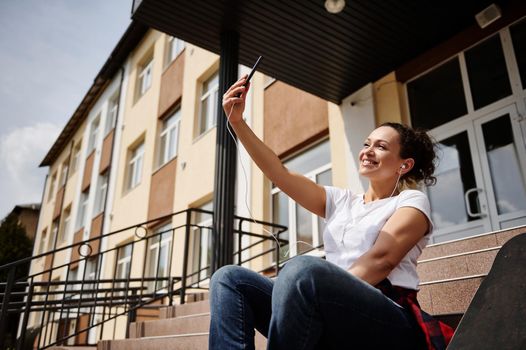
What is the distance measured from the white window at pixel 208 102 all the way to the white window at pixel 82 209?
25.4 ft

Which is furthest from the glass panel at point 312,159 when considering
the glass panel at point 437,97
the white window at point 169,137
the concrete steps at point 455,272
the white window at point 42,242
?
the white window at point 42,242

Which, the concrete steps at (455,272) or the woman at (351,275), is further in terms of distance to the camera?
the concrete steps at (455,272)

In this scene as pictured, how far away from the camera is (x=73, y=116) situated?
759 inches

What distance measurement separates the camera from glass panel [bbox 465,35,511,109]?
5.48 metres

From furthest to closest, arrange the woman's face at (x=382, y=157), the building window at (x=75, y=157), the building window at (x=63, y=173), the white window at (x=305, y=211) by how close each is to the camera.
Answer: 1. the building window at (x=63, y=173)
2. the building window at (x=75, y=157)
3. the white window at (x=305, y=211)
4. the woman's face at (x=382, y=157)

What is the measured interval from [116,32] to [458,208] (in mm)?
12655

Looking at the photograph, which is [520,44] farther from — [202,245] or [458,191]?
[202,245]

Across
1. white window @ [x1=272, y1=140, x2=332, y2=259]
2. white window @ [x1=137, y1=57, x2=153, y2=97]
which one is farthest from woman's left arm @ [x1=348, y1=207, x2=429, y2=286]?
white window @ [x1=137, y1=57, x2=153, y2=97]

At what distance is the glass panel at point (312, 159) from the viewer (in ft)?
24.8

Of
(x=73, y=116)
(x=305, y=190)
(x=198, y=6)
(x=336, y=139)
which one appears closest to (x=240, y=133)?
(x=305, y=190)

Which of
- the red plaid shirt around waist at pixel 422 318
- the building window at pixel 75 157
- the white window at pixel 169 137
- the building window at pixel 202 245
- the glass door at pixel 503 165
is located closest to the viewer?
the red plaid shirt around waist at pixel 422 318

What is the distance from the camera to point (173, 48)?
13.3m

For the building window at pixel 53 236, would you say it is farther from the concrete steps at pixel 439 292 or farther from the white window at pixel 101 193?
the concrete steps at pixel 439 292

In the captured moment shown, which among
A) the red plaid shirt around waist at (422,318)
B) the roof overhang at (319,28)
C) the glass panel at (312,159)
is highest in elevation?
the roof overhang at (319,28)
